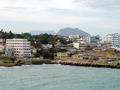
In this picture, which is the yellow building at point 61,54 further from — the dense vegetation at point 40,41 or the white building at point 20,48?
the white building at point 20,48

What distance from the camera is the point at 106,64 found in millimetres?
34812

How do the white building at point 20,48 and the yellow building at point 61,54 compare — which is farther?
the yellow building at point 61,54

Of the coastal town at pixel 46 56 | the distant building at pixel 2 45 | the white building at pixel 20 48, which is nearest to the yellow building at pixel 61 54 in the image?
the coastal town at pixel 46 56

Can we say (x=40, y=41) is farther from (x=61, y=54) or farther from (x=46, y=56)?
(x=46, y=56)

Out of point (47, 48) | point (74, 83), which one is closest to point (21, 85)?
point (74, 83)

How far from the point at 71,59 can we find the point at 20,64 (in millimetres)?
7377

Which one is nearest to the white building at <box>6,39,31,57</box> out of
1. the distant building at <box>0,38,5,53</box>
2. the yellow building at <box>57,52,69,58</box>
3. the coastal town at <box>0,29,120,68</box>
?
the coastal town at <box>0,29,120,68</box>

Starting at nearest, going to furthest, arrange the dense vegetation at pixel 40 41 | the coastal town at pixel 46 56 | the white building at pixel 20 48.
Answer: the coastal town at pixel 46 56 < the white building at pixel 20 48 < the dense vegetation at pixel 40 41

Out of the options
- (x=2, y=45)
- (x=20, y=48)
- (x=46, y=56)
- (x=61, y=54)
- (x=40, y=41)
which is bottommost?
(x=46, y=56)

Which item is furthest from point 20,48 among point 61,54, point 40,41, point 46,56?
point 40,41

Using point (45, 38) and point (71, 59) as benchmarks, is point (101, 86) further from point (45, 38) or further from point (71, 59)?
point (45, 38)

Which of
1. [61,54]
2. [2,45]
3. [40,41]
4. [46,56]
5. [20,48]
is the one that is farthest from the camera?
[40,41]

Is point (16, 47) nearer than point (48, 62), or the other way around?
point (48, 62)

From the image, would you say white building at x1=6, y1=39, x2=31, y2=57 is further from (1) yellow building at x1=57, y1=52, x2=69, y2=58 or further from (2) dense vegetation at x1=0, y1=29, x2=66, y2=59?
(1) yellow building at x1=57, y1=52, x2=69, y2=58
